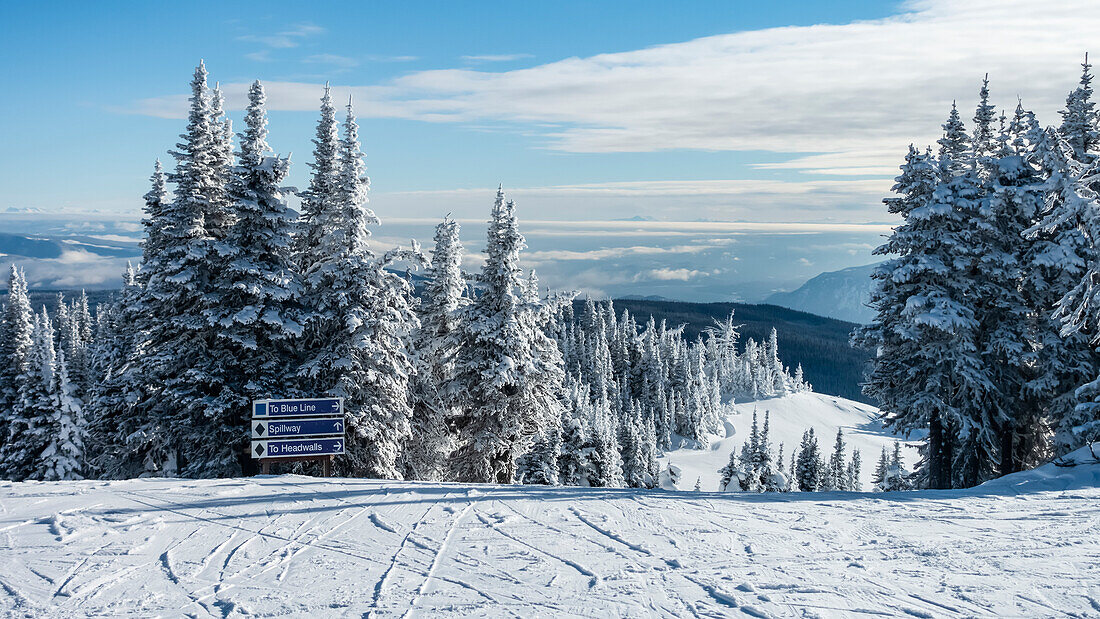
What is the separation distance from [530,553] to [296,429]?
839 centimetres

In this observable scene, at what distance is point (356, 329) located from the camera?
68.9ft

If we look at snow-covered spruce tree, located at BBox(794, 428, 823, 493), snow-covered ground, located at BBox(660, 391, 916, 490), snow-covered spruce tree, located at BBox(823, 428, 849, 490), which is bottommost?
snow-covered ground, located at BBox(660, 391, 916, 490)

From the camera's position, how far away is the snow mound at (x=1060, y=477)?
13.8 meters

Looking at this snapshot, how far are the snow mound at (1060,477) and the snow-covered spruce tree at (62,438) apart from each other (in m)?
34.6

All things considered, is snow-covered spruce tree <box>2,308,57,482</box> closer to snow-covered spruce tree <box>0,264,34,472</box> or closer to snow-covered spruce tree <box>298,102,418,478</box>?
snow-covered spruce tree <box>0,264,34,472</box>

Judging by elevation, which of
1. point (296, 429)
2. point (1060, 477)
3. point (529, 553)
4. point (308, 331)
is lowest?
point (1060, 477)

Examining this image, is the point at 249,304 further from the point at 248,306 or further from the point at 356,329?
the point at 356,329

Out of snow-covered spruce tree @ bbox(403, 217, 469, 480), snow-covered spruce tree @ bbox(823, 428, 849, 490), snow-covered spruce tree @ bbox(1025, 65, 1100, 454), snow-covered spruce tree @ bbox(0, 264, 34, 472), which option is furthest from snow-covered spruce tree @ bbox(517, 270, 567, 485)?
snow-covered spruce tree @ bbox(823, 428, 849, 490)

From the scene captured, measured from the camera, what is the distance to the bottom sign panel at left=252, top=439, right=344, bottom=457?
1500 cm

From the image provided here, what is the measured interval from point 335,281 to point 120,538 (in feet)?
40.8

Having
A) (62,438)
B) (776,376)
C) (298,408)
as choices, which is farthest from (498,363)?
(776,376)

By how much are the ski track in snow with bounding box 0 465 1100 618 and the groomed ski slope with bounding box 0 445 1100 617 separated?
0.03 meters

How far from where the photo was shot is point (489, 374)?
23.5 metres

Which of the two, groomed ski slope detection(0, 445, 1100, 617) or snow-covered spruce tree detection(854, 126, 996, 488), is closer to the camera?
groomed ski slope detection(0, 445, 1100, 617)
